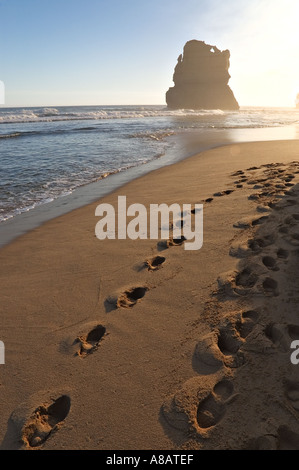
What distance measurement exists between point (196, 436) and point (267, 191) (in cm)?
456

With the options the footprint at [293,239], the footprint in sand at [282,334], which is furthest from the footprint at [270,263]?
the footprint in sand at [282,334]

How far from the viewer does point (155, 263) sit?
3357 mm

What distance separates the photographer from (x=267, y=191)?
518 cm

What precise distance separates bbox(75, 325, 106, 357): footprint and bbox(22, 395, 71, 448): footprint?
37cm

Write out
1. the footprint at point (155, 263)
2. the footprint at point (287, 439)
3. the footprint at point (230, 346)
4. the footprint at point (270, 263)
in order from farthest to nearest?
1. the footprint at point (155, 263)
2. the footprint at point (270, 263)
3. the footprint at point (230, 346)
4. the footprint at point (287, 439)

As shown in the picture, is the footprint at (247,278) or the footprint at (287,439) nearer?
the footprint at (287,439)

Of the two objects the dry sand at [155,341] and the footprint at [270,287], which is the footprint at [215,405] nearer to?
the dry sand at [155,341]

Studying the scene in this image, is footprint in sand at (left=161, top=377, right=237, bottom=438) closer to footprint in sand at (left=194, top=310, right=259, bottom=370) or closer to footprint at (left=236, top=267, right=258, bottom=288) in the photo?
footprint in sand at (left=194, top=310, right=259, bottom=370)

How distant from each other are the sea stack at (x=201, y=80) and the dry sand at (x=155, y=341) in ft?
331

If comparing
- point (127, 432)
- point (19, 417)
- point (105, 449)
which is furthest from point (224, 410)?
point (19, 417)

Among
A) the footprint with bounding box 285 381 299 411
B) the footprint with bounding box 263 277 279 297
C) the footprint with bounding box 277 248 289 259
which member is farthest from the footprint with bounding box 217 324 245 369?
the footprint with bounding box 277 248 289 259

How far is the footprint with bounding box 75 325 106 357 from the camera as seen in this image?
7.13 ft

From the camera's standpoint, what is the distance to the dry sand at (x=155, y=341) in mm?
1608

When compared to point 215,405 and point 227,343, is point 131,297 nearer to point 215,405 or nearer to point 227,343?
point 227,343
